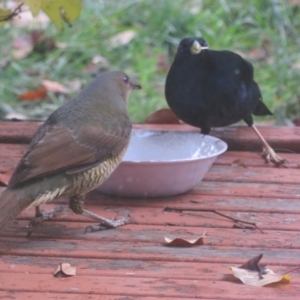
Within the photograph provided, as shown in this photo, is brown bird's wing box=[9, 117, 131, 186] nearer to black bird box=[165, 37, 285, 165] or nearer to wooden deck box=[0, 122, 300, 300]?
wooden deck box=[0, 122, 300, 300]

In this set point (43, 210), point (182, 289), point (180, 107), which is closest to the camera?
point (182, 289)

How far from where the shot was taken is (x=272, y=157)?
449cm

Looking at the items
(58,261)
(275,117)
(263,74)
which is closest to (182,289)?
(58,261)

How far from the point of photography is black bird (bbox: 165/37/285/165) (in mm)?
4922

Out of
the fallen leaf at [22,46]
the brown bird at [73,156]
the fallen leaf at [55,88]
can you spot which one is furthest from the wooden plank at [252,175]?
the fallen leaf at [22,46]

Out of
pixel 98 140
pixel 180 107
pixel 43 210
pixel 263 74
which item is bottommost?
pixel 263 74

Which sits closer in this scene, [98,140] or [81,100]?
[98,140]

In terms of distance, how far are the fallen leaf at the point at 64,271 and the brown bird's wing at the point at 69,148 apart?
480mm

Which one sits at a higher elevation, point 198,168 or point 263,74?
point 198,168

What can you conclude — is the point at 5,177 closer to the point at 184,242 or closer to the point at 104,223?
the point at 104,223

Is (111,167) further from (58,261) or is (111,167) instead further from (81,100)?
(58,261)

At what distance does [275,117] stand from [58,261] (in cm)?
436

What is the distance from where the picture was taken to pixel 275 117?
7.10 m

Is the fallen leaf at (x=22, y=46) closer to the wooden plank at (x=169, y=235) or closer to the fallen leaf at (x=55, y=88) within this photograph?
the fallen leaf at (x=55, y=88)
